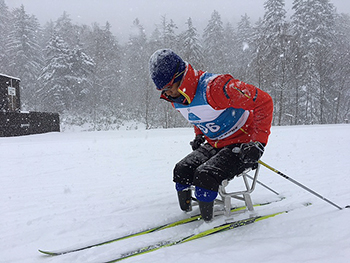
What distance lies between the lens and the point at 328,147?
8266 millimetres

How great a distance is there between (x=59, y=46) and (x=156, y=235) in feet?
110

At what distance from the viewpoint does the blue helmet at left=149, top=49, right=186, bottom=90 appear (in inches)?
100.0

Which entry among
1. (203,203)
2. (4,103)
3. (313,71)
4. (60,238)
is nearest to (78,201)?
(60,238)

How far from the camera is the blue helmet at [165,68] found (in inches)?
100.0

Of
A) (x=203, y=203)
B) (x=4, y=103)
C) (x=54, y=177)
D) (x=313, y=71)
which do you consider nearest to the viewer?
(x=203, y=203)

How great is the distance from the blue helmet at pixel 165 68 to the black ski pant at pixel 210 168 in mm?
991

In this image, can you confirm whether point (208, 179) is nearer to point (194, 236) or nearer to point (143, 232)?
point (194, 236)

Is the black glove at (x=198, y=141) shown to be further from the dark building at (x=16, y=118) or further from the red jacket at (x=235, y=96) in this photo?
the dark building at (x=16, y=118)

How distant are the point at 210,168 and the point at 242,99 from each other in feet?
2.63

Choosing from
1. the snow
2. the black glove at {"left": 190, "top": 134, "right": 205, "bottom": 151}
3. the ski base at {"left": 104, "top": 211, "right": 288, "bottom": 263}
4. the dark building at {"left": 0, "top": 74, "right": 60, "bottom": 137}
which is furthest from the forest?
the ski base at {"left": 104, "top": 211, "right": 288, "bottom": 263}

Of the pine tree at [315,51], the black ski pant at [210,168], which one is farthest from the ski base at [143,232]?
the pine tree at [315,51]

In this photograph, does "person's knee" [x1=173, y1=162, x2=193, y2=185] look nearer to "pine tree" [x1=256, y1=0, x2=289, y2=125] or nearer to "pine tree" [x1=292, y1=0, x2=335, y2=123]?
"pine tree" [x1=256, y1=0, x2=289, y2=125]

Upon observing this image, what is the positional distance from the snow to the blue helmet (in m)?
1.67

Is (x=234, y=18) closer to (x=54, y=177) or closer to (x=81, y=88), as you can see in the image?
(x=81, y=88)
